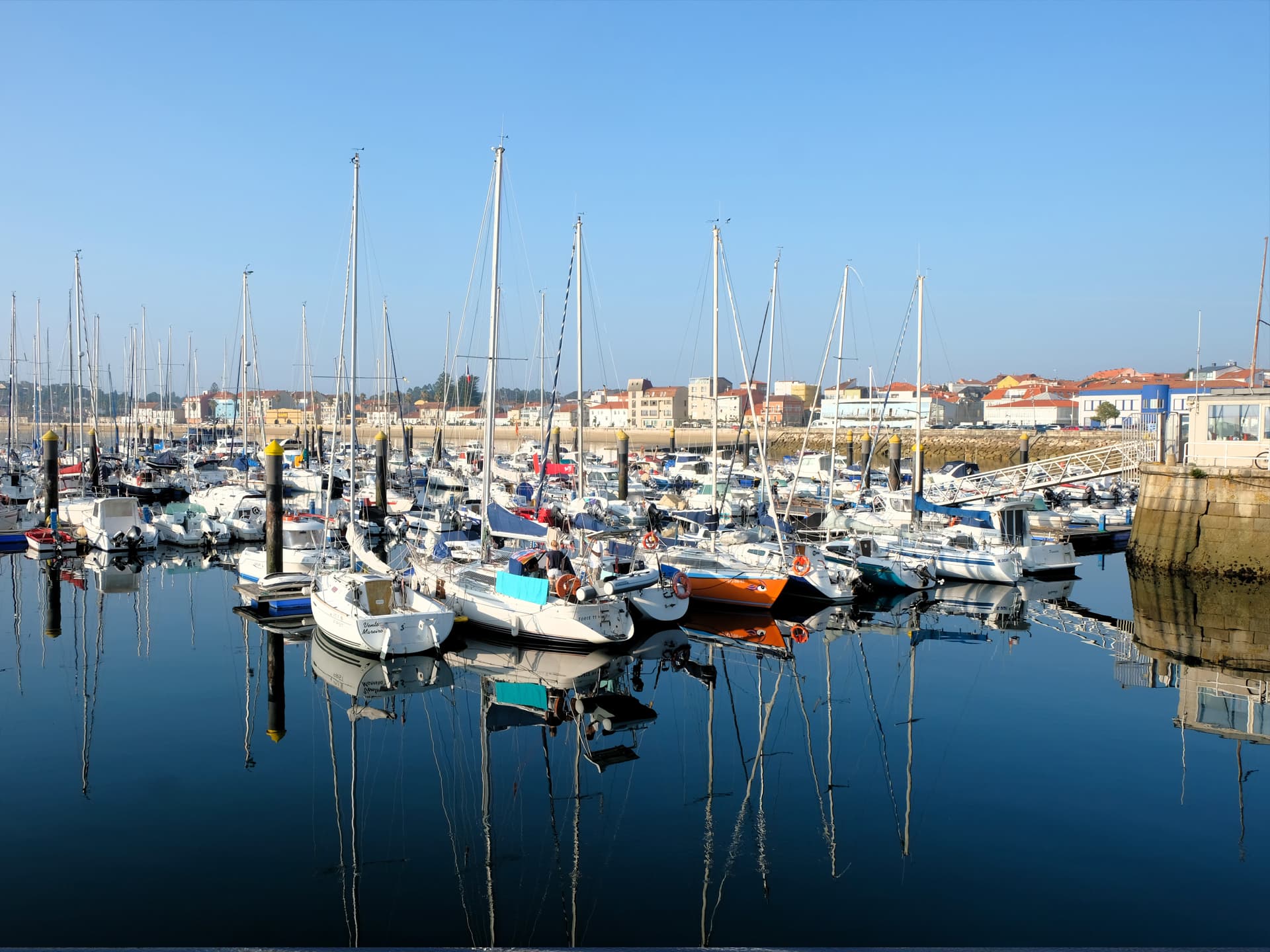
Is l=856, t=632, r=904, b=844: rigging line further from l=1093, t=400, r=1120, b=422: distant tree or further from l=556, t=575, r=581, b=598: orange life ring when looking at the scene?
l=1093, t=400, r=1120, b=422: distant tree

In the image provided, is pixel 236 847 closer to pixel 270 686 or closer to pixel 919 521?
pixel 270 686

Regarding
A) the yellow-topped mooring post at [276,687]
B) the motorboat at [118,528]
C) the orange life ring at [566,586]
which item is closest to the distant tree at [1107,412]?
the motorboat at [118,528]

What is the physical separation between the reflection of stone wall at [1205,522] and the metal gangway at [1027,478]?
21.9 feet

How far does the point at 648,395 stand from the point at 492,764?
489 ft

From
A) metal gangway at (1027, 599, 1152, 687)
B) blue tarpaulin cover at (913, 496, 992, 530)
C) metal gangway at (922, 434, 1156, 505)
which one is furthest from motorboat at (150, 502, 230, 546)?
metal gangway at (1027, 599, 1152, 687)

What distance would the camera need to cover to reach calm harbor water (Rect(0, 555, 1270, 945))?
9.18 metres

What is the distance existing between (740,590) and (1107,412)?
97078 mm

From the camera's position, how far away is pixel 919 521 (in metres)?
31.5

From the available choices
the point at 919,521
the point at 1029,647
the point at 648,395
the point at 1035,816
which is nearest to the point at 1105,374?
the point at 648,395

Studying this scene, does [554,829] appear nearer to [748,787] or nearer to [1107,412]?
[748,787]

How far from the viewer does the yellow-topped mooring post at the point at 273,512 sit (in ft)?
80.7

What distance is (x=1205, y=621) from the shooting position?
22.3 m

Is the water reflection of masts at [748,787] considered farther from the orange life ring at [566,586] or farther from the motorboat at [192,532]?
the motorboat at [192,532]

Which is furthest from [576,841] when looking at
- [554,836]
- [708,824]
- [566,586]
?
[566,586]
